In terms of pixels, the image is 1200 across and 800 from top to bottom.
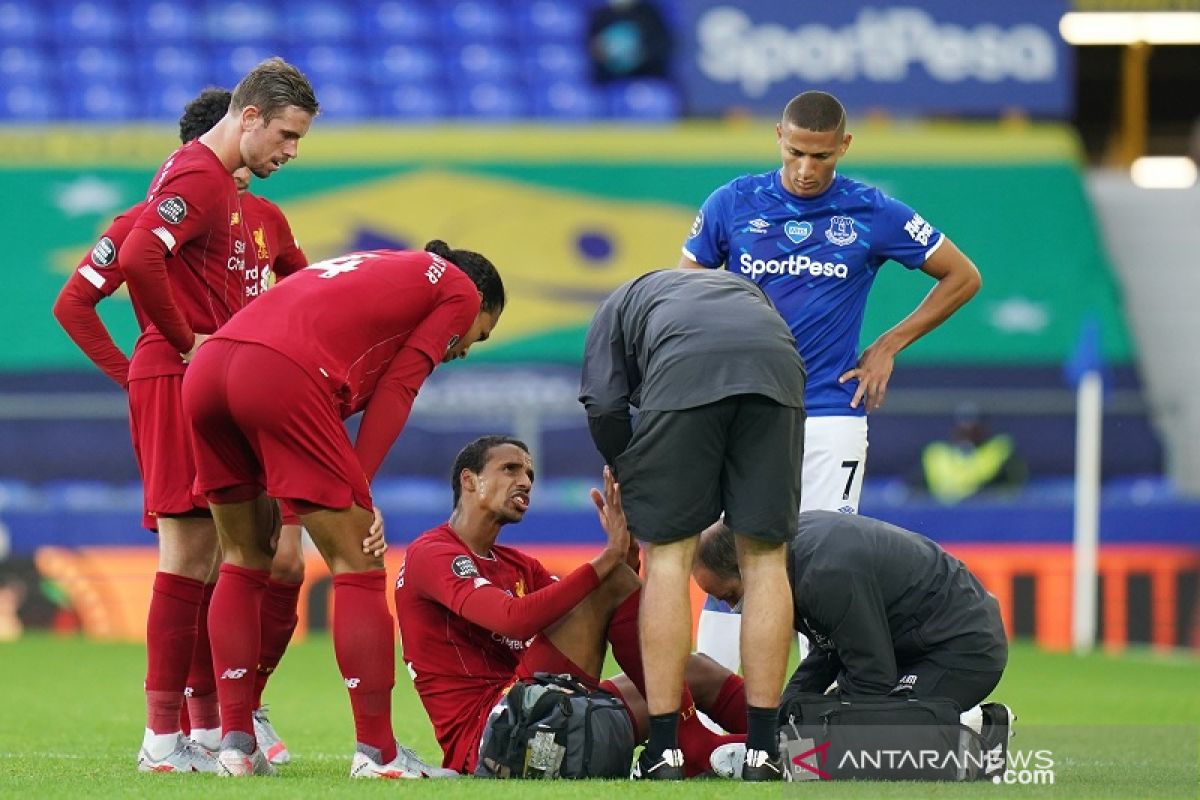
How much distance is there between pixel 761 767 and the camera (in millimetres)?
5000

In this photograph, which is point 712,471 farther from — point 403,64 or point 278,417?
point 403,64

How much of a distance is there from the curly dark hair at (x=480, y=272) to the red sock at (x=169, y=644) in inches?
48.8

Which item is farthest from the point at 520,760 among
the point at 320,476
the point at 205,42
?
the point at 205,42

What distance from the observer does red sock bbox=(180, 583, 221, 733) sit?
561 centimetres

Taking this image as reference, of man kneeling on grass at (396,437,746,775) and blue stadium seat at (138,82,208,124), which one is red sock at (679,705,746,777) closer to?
man kneeling on grass at (396,437,746,775)

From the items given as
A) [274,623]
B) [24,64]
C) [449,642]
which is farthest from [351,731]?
[24,64]

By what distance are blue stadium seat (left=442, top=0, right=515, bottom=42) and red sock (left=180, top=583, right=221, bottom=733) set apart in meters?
14.1

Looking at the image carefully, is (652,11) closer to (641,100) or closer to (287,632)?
(641,100)

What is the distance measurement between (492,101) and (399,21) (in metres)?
1.47

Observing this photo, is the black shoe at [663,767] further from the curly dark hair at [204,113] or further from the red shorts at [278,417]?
the curly dark hair at [204,113]

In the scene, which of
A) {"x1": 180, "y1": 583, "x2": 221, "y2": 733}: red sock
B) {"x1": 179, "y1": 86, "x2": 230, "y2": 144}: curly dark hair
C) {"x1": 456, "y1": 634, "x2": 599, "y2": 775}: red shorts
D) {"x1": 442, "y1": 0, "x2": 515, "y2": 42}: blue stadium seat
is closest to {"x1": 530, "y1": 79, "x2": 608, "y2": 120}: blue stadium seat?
{"x1": 442, "y1": 0, "x2": 515, "y2": 42}: blue stadium seat

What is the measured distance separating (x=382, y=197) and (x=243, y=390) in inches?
503

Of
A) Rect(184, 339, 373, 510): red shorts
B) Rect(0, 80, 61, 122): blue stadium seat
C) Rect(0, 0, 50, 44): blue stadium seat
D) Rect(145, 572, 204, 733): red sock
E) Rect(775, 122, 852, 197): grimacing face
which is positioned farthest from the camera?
Rect(0, 0, 50, 44): blue stadium seat

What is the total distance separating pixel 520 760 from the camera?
514 centimetres
